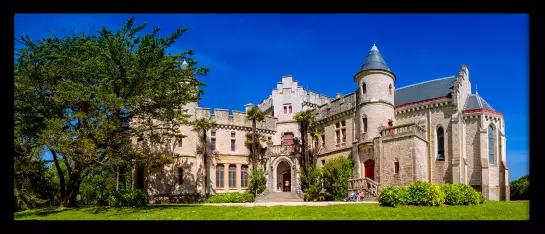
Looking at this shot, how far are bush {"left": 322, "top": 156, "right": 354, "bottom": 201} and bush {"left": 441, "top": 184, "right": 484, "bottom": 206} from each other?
7.95m

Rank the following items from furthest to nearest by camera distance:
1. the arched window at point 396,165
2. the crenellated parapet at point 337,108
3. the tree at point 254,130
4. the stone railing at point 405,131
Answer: the tree at point 254,130 < the crenellated parapet at point 337,108 < the arched window at point 396,165 < the stone railing at point 405,131

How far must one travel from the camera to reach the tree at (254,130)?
30.0 metres

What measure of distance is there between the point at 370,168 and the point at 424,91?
630cm

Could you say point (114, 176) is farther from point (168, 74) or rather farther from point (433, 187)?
point (433, 187)

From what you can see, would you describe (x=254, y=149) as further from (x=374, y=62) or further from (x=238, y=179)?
(x=374, y=62)

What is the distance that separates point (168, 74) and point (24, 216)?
8.23 metres

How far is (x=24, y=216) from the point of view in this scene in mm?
17250

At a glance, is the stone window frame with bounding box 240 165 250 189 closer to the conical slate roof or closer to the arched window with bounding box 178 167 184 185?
the arched window with bounding box 178 167 184 185

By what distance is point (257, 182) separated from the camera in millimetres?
29234

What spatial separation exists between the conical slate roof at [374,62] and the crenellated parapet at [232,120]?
9.09 meters

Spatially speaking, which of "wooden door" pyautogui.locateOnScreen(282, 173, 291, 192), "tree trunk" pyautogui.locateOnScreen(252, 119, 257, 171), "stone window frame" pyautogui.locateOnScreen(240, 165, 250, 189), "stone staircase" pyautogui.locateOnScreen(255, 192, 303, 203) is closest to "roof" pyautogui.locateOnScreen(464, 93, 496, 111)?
"stone staircase" pyautogui.locateOnScreen(255, 192, 303, 203)

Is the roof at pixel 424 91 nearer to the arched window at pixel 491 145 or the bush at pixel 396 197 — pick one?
the arched window at pixel 491 145

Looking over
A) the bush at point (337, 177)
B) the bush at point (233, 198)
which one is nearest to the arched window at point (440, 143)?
the bush at point (337, 177)
